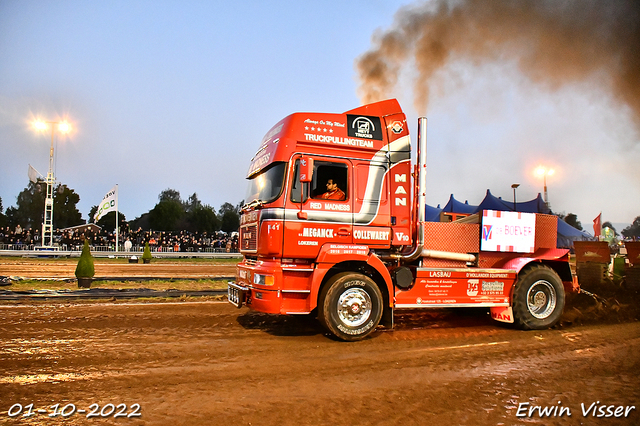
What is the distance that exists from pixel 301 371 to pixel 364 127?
4.14 m

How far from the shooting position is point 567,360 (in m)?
5.89

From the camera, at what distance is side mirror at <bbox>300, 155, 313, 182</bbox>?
255 inches

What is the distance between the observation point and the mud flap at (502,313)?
7.94m

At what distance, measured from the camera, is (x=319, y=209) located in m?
6.75

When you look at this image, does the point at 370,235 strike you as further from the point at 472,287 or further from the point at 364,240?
the point at 472,287

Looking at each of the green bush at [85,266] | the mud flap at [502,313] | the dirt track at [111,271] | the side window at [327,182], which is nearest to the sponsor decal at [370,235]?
the side window at [327,182]

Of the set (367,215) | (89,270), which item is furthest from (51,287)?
(367,215)

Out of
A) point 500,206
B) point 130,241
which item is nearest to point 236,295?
point 500,206

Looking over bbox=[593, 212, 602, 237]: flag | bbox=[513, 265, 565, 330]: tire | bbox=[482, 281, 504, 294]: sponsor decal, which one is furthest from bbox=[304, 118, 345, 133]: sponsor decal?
bbox=[593, 212, 602, 237]: flag

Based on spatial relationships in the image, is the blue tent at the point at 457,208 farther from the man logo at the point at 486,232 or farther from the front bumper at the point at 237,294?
the front bumper at the point at 237,294

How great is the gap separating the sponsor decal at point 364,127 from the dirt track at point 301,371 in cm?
344

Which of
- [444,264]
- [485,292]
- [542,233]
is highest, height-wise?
[542,233]

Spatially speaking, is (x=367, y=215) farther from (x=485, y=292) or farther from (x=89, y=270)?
(x=89, y=270)

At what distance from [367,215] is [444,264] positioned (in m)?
1.86
